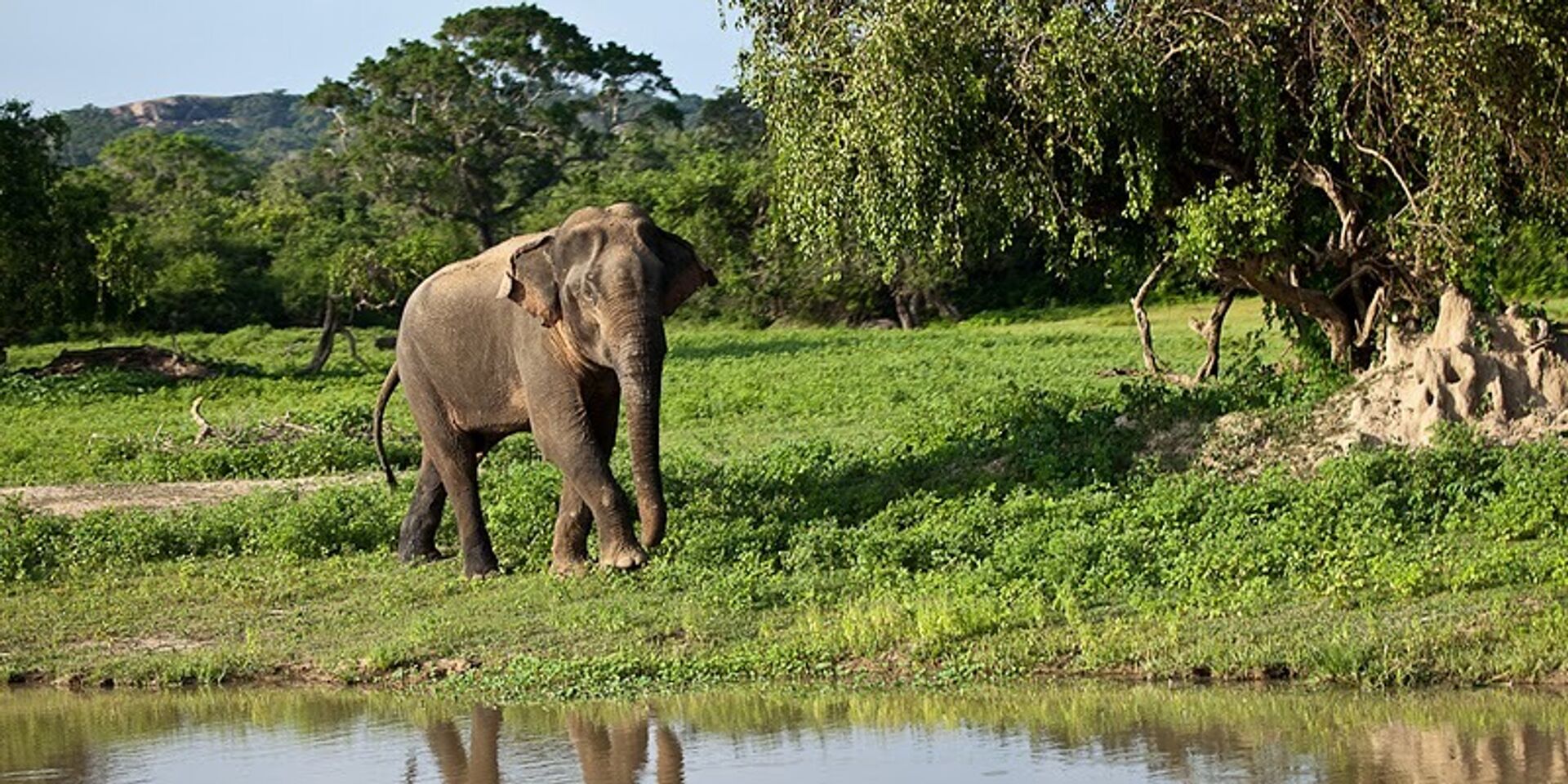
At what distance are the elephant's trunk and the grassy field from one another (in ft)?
1.74

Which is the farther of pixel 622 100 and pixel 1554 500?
pixel 622 100

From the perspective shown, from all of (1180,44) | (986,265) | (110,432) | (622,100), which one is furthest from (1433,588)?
(622,100)

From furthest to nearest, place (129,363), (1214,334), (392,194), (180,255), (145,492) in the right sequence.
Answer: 1. (392,194)
2. (180,255)
3. (129,363)
4. (1214,334)
5. (145,492)

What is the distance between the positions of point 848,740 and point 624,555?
15.2 ft

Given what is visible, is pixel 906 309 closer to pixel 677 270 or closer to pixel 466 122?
pixel 466 122

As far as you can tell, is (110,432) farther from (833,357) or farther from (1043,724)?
(1043,724)

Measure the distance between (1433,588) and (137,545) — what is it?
32.9ft

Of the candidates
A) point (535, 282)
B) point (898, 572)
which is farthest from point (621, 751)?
point (535, 282)

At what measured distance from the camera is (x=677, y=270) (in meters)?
15.4

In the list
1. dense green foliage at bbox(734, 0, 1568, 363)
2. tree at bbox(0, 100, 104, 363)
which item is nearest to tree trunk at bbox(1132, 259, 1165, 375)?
dense green foliage at bbox(734, 0, 1568, 363)

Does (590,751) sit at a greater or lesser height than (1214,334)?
lesser

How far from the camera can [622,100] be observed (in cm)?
7031

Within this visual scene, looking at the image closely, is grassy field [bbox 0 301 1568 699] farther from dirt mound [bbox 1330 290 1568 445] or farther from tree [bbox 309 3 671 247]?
tree [bbox 309 3 671 247]

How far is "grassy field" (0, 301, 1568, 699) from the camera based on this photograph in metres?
12.2
